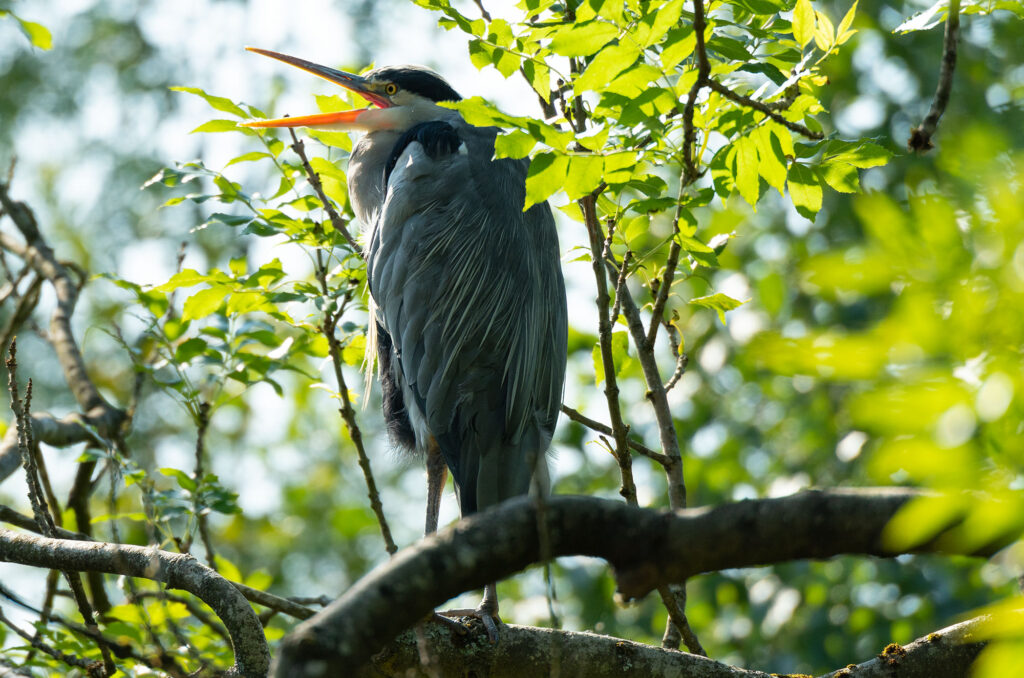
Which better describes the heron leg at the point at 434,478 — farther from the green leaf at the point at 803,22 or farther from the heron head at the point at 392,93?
the green leaf at the point at 803,22

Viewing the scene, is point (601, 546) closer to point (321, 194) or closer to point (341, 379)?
point (341, 379)

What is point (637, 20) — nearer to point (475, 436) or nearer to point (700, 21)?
point (700, 21)

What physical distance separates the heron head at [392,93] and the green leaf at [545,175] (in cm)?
241

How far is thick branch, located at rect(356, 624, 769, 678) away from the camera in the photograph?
2154 millimetres

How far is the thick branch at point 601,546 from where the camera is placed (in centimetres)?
109

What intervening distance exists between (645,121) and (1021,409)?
1125 mm

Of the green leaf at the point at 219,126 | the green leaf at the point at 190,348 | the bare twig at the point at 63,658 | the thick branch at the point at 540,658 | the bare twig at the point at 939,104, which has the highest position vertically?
the green leaf at the point at 219,126

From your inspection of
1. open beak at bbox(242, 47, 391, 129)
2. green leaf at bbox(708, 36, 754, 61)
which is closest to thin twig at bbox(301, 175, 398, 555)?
open beak at bbox(242, 47, 391, 129)

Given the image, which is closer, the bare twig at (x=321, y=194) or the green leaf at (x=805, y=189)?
the green leaf at (x=805, y=189)

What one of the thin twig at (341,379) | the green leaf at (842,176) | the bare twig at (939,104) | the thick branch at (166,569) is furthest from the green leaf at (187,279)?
the bare twig at (939,104)

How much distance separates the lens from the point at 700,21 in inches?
64.1

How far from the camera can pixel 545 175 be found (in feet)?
5.73

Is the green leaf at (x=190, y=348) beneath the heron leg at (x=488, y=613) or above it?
above

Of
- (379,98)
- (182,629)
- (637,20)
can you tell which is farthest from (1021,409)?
(379,98)
